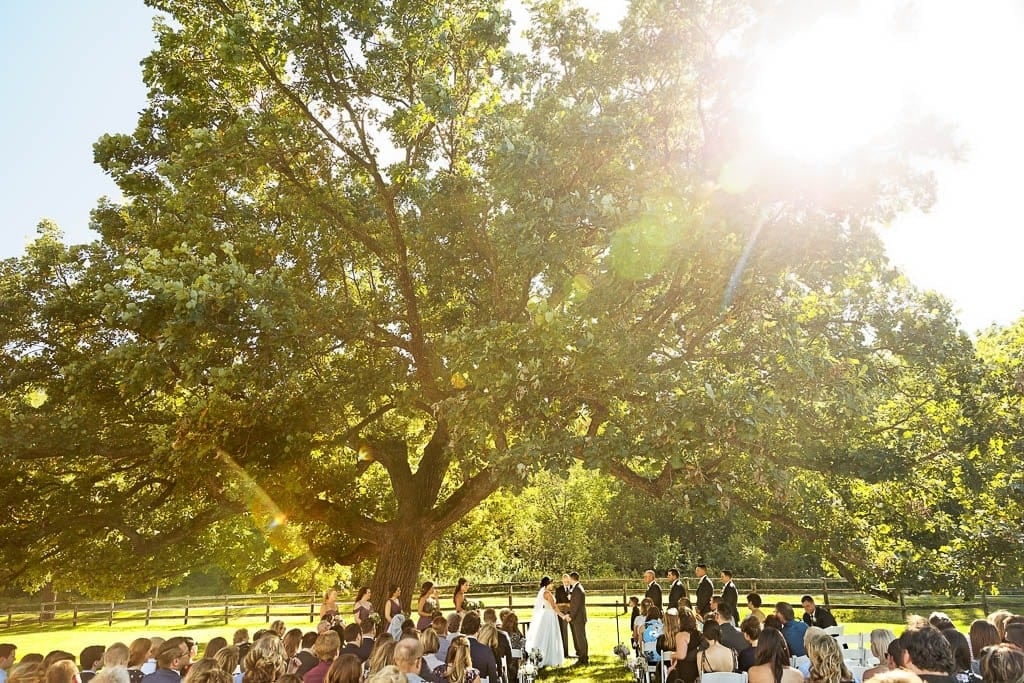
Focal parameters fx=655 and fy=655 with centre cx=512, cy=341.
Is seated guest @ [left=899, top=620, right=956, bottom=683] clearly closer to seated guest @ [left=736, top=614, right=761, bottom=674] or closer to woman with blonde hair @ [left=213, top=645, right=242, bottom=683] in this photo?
seated guest @ [left=736, top=614, right=761, bottom=674]

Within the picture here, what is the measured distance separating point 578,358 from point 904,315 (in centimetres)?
740

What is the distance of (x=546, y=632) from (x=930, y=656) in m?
11.7

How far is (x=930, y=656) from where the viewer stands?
5293 millimetres

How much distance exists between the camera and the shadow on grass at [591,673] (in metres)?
13.6

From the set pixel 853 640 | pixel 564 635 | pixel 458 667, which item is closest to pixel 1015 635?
pixel 853 640

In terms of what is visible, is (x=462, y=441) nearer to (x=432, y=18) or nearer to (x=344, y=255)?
(x=344, y=255)

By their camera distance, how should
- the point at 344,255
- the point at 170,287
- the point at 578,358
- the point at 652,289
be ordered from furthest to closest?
the point at 344,255 < the point at 652,289 < the point at 578,358 < the point at 170,287

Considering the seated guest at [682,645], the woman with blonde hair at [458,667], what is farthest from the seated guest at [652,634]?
the woman with blonde hair at [458,667]

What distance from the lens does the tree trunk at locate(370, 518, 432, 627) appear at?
15977 millimetres

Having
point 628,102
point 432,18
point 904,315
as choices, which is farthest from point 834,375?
point 432,18

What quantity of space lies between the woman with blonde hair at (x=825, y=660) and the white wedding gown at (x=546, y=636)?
1051cm

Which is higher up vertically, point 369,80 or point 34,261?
point 369,80

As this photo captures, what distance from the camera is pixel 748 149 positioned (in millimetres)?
11719

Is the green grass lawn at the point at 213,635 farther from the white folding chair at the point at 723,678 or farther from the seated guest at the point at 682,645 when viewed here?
the white folding chair at the point at 723,678
